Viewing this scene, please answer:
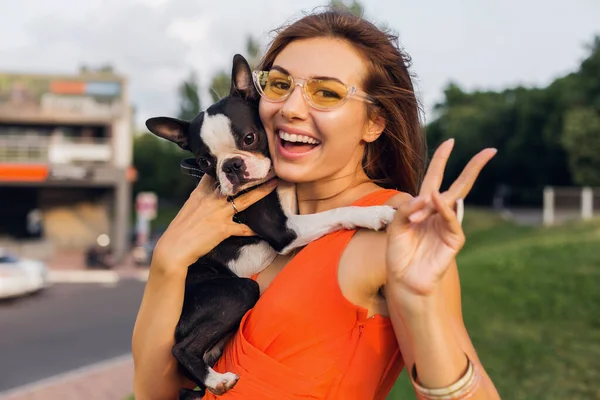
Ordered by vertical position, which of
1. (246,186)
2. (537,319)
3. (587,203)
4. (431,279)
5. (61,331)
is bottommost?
(61,331)

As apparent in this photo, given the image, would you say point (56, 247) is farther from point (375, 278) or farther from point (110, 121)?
point (375, 278)

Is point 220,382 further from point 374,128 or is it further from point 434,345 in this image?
point 374,128

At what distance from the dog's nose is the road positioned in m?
6.71

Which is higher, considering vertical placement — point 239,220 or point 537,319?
point 239,220

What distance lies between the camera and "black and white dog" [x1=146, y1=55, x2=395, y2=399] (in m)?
1.80

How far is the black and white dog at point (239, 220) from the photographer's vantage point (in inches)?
70.9

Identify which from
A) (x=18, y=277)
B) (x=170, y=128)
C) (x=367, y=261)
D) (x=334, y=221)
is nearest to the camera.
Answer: (x=367, y=261)

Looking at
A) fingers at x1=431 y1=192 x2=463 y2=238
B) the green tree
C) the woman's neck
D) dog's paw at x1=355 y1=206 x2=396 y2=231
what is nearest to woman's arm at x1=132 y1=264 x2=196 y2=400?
the woman's neck

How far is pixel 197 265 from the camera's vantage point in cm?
211

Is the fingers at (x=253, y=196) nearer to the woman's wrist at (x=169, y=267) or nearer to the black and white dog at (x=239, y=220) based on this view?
the black and white dog at (x=239, y=220)

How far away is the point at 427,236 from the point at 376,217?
14.4 inches

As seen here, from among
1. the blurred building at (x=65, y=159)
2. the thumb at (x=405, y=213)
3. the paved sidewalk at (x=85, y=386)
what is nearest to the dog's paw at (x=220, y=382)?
the thumb at (x=405, y=213)

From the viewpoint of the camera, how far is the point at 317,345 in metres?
1.49

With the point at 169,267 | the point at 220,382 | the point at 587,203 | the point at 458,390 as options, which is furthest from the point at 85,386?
the point at 587,203
